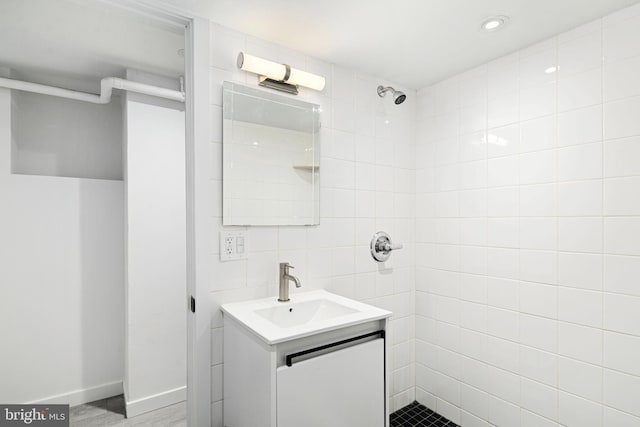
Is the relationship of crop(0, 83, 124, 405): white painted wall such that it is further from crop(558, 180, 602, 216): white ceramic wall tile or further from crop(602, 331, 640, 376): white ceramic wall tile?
crop(602, 331, 640, 376): white ceramic wall tile

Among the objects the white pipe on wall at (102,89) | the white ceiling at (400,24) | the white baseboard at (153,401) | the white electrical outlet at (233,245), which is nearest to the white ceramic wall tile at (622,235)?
the white ceiling at (400,24)

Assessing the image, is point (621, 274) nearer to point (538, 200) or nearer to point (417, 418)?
point (538, 200)

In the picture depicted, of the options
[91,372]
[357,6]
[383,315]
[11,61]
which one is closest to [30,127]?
[11,61]

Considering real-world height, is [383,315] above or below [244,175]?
below

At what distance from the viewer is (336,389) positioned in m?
1.21

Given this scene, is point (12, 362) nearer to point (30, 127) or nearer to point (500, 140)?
point (30, 127)

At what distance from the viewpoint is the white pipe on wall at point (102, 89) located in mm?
2119

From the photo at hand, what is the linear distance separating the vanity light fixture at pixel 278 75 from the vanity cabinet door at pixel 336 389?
4.17 ft

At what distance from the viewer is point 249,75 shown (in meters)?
1.58

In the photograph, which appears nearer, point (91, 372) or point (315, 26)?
point (315, 26)

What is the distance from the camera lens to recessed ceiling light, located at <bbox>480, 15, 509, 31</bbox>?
56.1 inches

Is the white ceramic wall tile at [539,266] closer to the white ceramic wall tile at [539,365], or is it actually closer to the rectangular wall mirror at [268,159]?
the white ceramic wall tile at [539,365]

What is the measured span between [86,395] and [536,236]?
3.13 metres

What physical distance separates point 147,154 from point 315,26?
1503mm
